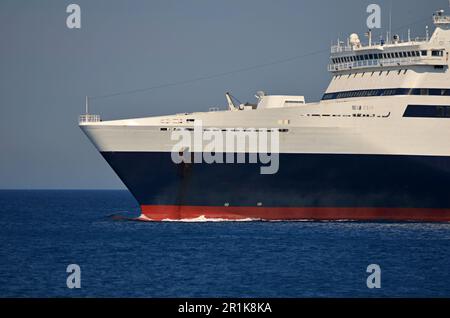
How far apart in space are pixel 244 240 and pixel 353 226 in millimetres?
7438

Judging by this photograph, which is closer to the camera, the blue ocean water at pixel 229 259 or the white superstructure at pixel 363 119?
the blue ocean water at pixel 229 259

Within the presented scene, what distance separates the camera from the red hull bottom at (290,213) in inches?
2087

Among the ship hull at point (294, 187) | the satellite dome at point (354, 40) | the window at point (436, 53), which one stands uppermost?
the satellite dome at point (354, 40)

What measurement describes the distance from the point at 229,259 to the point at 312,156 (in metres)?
12.3

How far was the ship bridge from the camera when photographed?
54406mm

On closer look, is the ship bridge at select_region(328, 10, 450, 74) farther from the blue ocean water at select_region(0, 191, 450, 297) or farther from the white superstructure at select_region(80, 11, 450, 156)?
the blue ocean water at select_region(0, 191, 450, 297)

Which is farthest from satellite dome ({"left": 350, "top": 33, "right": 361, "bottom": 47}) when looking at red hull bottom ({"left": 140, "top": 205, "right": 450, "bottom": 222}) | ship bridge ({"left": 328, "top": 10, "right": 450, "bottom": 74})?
red hull bottom ({"left": 140, "top": 205, "right": 450, "bottom": 222})

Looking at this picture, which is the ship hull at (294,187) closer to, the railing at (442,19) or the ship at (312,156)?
the ship at (312,156)

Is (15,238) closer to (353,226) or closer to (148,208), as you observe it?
(148,208)

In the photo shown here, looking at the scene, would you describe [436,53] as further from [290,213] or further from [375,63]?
[290,213]

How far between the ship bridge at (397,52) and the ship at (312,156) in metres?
0.10

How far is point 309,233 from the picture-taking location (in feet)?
162

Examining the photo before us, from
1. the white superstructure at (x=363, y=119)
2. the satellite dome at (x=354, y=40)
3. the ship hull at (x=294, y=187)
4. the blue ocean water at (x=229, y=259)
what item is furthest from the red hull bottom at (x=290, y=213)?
the satellite dome at (x=354, y=40)
